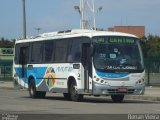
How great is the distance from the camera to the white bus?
26.2 m

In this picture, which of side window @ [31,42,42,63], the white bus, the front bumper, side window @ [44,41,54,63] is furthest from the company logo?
the front bumper

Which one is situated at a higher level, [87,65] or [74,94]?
[87,65]

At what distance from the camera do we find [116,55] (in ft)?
86.4

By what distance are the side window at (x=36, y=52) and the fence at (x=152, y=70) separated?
13.6 meters

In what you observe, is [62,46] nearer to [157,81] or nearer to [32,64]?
[32,64]

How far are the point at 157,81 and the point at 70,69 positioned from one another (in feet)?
56.2

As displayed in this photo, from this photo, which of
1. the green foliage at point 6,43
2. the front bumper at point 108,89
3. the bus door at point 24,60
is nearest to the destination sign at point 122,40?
the front bumper at point 108,89

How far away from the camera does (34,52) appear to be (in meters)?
31.9

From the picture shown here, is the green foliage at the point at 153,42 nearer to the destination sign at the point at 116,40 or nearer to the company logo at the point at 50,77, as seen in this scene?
the company logo at the point at 50,77

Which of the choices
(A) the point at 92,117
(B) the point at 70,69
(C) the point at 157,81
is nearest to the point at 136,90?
(B) the point at 70,69

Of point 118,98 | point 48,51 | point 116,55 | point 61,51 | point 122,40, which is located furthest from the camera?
point 48,51

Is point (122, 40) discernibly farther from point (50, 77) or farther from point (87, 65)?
point (50, 77)

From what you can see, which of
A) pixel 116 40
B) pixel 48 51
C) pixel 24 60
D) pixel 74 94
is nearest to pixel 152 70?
pixel 24 60

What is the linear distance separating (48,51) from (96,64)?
467 centimetres
